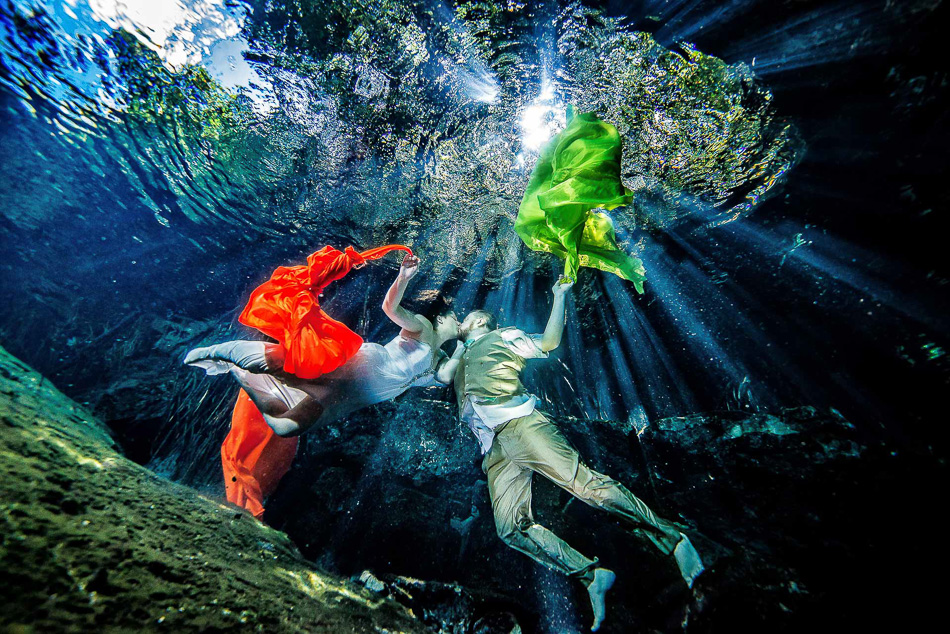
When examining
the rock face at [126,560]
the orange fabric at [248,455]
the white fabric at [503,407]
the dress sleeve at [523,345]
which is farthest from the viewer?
the orange fabric at [248,455]

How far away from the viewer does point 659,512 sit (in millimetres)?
3484

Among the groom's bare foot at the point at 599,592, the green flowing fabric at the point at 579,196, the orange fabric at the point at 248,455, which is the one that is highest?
the green flowing fabric at the point at 579,196

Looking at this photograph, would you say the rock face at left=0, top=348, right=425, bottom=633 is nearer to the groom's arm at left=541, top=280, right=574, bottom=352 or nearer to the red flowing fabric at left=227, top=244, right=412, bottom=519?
the red flowing fabric at left=227, top=244, right=412, bottom=519

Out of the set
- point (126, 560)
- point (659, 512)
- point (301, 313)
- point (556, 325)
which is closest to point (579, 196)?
point (556, 325)

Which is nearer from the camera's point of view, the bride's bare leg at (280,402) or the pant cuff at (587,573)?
the pant cuff at (587,573)

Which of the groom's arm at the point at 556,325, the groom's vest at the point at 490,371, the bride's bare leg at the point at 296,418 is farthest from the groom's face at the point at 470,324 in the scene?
the bride's bare leg at the point at 296,418

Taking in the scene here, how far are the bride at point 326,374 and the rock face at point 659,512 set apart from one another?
1849 mm

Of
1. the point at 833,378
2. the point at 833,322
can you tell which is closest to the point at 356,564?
the point at 833,378

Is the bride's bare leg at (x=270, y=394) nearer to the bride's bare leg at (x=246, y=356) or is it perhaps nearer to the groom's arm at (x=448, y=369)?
the bride's bare leg at (x=246, y=356)

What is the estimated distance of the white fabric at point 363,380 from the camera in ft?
9.78

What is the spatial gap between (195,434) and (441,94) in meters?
7.42

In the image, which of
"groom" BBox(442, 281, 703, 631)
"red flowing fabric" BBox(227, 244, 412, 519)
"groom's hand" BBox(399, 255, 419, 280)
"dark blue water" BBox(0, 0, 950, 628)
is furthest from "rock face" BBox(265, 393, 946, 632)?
"groom's hand" BBox(399, 255, 419, 280)

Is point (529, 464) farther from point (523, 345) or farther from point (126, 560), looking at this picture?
point (126, 560)

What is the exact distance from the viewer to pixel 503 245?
4914 mm
